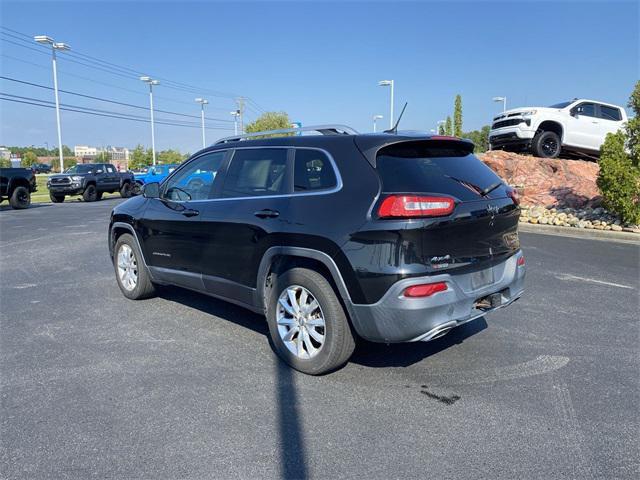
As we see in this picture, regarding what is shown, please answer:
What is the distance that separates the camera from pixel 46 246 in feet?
32.8

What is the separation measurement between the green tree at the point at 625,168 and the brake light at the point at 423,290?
9.06 meters

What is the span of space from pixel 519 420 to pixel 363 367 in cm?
125

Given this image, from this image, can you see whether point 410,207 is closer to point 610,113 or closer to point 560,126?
point 560,126

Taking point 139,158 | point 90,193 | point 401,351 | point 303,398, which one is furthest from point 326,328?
point 139,158

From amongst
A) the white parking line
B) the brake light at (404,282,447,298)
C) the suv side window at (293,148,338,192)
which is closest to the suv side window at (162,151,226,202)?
the suv side window at (293,148,338,192)

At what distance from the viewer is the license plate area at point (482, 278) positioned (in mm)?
3584

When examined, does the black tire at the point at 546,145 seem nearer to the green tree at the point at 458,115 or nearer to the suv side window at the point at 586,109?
the suv side window at the point at 586,109

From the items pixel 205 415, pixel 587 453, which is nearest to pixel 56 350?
pixel 205 415

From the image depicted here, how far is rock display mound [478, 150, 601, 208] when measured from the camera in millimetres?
13547

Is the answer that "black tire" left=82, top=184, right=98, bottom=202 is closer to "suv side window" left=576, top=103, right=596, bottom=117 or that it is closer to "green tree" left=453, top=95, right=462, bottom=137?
"green tree" left=453, top=95, right=462, bottom=137

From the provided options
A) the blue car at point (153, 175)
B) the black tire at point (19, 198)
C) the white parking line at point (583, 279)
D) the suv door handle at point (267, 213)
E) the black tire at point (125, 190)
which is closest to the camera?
the suv door handle at point (267, 213)

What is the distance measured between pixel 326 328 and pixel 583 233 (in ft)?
30.2

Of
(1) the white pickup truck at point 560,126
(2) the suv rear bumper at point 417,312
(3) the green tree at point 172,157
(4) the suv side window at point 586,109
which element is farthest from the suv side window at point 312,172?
(3) the green tree at point 172,157

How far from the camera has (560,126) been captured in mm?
14602
